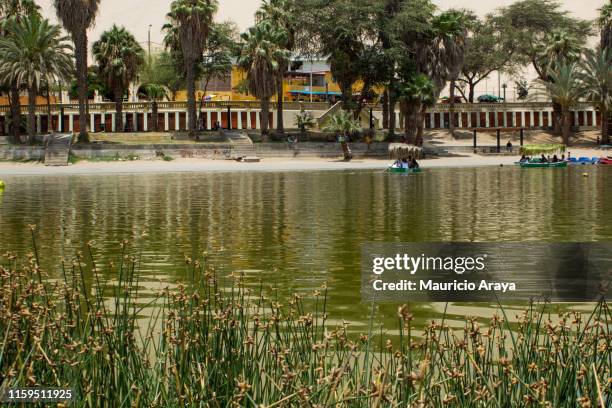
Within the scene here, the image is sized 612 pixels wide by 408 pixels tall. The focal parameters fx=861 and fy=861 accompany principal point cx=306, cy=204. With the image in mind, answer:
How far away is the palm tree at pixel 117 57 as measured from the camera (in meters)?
75.3

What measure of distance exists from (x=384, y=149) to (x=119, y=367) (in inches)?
2886

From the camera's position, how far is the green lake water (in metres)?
15.4

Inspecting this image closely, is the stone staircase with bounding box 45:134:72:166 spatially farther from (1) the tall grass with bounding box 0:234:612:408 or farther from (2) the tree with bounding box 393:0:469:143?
(1) the tall grass with bounding box 0:234:612:408

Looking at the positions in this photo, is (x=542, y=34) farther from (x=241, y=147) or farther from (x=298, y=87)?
(x=241, y=147)

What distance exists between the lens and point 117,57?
248 ft

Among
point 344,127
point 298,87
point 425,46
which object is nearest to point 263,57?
point 344,127

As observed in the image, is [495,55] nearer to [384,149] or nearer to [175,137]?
[384,149]

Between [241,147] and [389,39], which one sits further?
[389,39]

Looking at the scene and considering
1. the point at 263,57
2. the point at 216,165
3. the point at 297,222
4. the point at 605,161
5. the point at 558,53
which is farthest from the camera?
the point at 558,53

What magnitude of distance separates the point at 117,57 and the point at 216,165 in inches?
623

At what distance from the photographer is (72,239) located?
21.3 meters

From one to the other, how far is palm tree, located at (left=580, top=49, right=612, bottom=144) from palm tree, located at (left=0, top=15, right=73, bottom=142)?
163 ft

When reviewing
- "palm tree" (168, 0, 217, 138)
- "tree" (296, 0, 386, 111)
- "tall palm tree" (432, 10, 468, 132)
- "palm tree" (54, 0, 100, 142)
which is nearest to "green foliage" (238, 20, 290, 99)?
"palm tree" (168, 0, 217, 138)

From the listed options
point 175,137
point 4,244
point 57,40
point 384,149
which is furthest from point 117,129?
point 4,244
